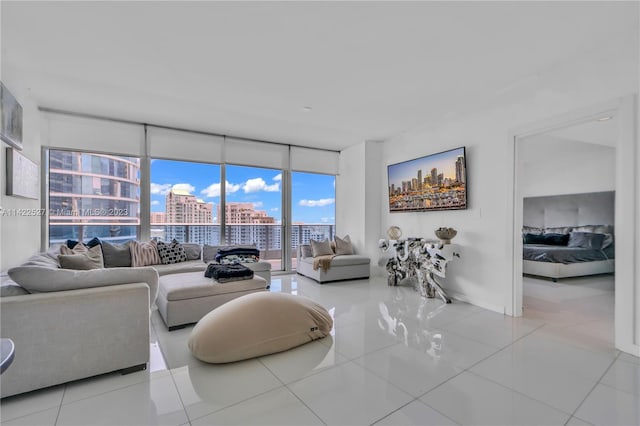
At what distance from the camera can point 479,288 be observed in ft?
12.8

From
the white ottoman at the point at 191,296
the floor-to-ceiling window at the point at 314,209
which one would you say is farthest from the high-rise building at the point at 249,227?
the white ottoman at the point at 191,296

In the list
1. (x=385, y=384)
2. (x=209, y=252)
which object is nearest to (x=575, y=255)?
(x=385, y=384)

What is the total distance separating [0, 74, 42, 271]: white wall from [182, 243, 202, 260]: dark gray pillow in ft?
5.99

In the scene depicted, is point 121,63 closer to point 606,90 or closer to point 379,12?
point 379,12

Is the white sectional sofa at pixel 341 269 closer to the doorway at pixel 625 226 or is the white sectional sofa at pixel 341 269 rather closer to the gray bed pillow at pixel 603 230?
the doorway at pixel 625 226

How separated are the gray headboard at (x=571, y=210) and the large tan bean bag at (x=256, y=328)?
252 inches

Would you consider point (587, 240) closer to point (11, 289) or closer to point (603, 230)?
point (603, 230)

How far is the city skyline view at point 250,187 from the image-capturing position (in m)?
5.11

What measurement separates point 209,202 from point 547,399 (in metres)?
5.27

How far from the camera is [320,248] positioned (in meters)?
5.53

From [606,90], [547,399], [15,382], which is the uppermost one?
[606,90]

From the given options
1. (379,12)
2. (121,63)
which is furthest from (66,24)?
(379,12)

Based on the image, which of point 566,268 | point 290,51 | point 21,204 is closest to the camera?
point 290,51

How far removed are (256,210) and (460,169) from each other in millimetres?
3964
